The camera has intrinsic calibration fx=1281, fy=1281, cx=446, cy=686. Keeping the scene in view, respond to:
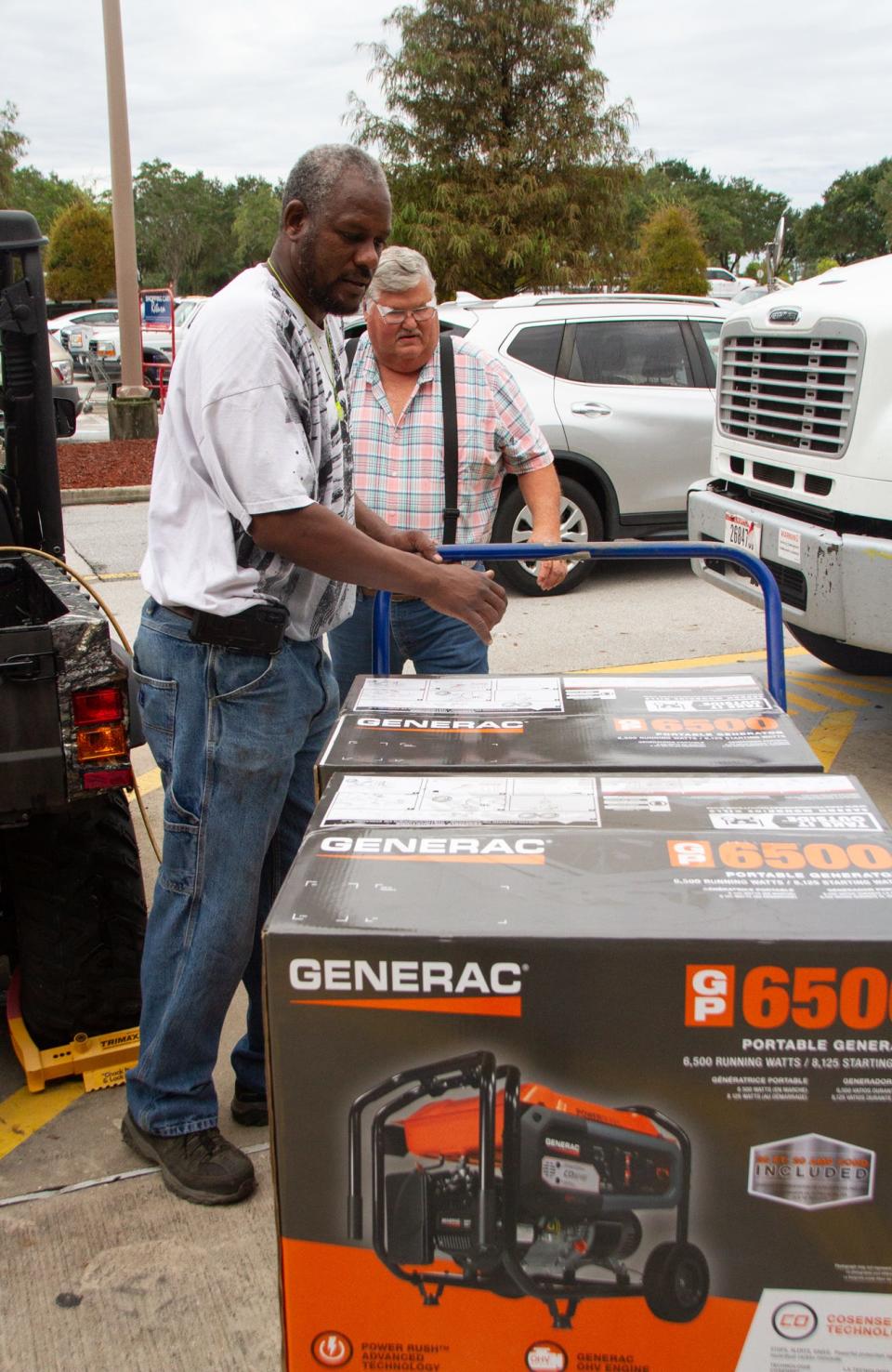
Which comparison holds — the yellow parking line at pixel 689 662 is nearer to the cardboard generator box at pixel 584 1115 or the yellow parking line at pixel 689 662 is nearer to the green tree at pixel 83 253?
the cardboard generator box at pixel 584 1115

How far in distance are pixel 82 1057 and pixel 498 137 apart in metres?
18.4

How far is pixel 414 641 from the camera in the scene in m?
3.40

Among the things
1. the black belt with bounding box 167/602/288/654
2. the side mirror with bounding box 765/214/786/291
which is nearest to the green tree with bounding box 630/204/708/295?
the side mirror with bounding box 765/214/786/291

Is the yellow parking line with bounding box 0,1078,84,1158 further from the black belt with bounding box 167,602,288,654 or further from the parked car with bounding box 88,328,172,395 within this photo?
the parked car with bounding box 88,328,172,395

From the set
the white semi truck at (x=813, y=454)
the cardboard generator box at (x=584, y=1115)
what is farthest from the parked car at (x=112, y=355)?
the cardboard generator box at (x=584, y=1115)

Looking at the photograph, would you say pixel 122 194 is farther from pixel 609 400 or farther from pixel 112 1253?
pixel 112 1253

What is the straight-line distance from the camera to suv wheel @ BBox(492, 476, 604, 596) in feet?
26.0

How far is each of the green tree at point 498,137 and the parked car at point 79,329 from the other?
406 inches

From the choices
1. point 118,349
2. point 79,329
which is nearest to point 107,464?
point 118,349

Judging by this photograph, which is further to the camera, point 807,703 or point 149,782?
point 807,703

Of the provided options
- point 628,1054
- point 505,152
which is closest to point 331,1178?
point 628,1054

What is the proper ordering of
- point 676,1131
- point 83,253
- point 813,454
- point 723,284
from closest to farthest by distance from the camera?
1. point 676,1131
2. point 813,454
3. point 83,253
4. point 723,284

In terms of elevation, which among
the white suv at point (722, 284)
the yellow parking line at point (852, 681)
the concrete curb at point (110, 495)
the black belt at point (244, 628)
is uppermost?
the white suv at point (722, 284)

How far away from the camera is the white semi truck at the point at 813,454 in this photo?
434 cm
